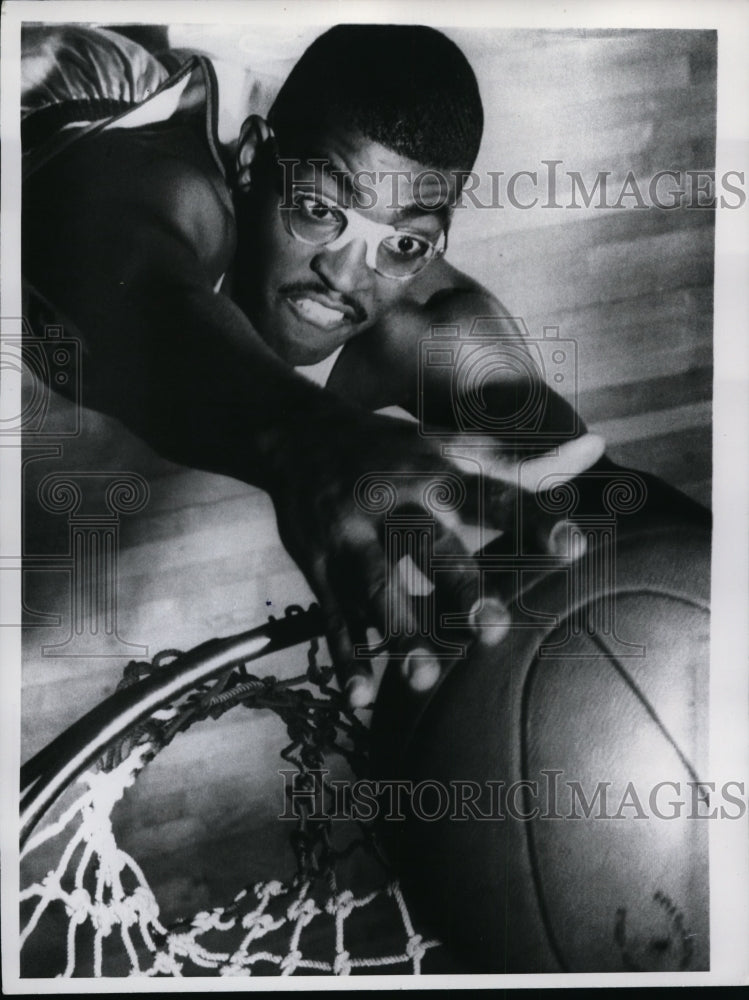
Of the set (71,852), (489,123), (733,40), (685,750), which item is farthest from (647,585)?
(71,852)

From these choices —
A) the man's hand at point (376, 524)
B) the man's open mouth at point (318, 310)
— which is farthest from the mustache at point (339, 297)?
the man's hand at point (376, 524)

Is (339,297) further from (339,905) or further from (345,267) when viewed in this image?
(339,905)

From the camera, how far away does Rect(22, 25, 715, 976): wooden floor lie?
2090mm

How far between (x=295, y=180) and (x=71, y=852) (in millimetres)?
1371

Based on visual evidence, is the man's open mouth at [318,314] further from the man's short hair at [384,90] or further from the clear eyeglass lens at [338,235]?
the man's short hair at [384,90]

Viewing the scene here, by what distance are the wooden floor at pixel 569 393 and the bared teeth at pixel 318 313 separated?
10.9 inches

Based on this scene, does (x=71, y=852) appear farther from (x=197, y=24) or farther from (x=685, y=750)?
(x=197, y=24)

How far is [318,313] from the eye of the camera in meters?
2.13

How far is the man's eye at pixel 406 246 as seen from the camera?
212cm

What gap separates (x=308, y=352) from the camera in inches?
83.7

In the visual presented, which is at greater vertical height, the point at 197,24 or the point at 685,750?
the point at 197,24

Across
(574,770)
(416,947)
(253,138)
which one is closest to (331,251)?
(253,138)

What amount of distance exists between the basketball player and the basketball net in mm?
148

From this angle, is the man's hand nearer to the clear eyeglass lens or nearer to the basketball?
the basketball
